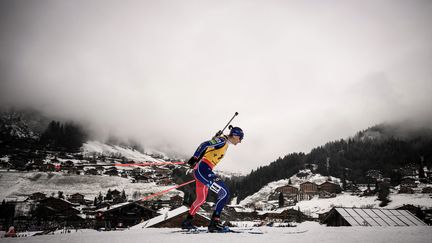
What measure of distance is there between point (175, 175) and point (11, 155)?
99691 millimetres

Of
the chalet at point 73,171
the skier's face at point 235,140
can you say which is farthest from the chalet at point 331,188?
the skier's face at point 235,140

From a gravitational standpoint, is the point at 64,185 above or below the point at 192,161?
above

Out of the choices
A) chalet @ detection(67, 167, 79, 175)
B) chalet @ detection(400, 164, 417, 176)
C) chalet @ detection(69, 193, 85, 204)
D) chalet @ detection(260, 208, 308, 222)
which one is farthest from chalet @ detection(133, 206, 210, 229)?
chalet @ detection(400, 164, 417, 176)

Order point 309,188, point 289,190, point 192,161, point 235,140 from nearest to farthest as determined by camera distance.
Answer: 1. point 192,161
2. point 235,140
3. point 309,188
4. point 289,190

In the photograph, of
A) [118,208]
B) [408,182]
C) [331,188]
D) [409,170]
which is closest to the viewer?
[118,208]

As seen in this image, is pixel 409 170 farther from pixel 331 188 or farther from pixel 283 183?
pixel 283 183

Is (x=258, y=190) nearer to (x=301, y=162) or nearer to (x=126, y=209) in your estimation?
(x=301, y=162)

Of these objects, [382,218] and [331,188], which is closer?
[382,218]

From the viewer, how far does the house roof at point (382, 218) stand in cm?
1087

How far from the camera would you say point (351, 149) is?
198 metres

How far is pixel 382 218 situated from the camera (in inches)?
446

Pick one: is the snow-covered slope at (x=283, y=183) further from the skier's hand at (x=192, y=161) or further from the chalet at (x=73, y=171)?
the skier's hand at (x=192, y=161)

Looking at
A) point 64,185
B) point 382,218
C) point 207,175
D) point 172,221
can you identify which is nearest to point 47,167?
point 64,185

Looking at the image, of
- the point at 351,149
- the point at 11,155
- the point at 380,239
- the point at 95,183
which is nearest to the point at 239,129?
the point at 380,239
